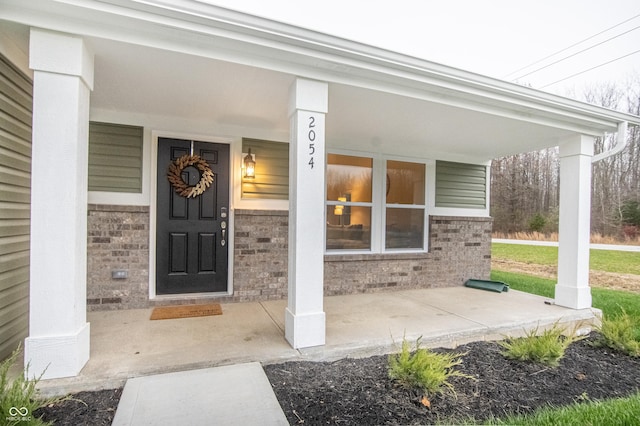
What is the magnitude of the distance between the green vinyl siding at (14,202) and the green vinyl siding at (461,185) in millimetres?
5535

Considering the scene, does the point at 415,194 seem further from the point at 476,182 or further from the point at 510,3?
the point at 510,3

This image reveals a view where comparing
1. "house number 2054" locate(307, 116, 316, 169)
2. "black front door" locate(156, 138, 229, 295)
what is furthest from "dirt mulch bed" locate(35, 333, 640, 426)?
"black front door" locate(156, 138, 229, 295)

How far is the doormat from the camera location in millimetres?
3684

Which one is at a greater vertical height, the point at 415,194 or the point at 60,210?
the point at 415,194

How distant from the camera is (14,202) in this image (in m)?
2.59

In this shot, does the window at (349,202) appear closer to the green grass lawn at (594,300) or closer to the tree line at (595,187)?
the green grass lawn at (594,300)

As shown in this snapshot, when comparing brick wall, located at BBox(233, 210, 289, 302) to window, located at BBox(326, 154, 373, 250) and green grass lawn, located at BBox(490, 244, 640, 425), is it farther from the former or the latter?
green grass lawn, located at BBox(490, 244, 640, 425)

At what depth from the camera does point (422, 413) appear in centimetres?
202

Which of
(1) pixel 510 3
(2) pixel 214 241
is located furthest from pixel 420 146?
(1) pixel 510 3

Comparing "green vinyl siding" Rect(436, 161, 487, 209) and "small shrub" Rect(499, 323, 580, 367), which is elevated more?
"green vinyl siding" Rect(436, 161, 487, 209)

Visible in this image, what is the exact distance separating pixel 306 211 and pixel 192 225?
6.70 ft

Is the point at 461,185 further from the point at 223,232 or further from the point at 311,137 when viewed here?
the point at 223,232

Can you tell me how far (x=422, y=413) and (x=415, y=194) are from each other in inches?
165

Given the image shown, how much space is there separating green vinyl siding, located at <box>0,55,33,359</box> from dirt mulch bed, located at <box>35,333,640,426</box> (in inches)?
43.4
